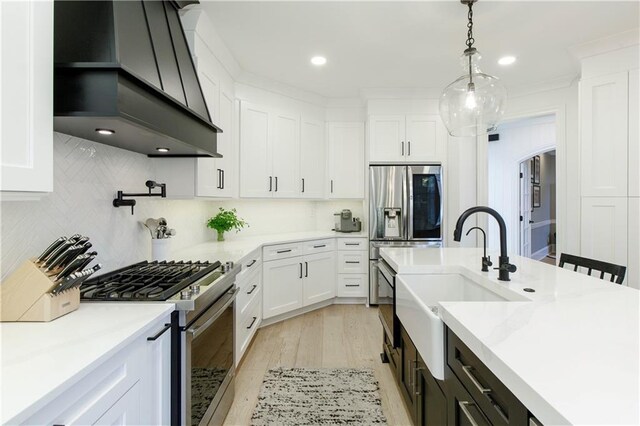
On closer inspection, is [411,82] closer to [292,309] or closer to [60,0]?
[292,309]

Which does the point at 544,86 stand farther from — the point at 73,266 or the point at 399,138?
the point at 73,266

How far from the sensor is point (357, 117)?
448 cm

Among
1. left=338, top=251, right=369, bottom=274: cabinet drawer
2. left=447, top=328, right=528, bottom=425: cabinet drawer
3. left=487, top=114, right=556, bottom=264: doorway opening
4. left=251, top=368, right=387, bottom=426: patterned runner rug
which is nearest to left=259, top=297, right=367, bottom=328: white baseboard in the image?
left=338, top=251, right=369, bottom=274: cabinet drawer

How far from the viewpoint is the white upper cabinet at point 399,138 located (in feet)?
13.7

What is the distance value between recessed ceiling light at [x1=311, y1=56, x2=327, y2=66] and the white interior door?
437 cm

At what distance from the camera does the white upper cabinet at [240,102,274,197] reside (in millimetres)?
3512

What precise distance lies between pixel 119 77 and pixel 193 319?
102 centimetres

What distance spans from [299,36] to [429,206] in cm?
246

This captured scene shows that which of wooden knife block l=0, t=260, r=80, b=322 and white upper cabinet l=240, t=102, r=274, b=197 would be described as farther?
white upper cabinet l=240, t=102, r=274, b=197

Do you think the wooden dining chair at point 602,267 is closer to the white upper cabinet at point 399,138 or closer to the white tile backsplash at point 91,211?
the white upper cabinet at point 399,138

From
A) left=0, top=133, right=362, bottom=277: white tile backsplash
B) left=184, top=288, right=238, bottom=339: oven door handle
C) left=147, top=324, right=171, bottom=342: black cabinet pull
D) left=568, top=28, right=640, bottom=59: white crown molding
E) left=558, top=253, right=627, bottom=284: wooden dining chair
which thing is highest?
left=568, top=28, right=640, bottom=59: white crown molding

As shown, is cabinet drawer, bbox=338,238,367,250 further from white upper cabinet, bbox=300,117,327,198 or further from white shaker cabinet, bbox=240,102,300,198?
white shaker cabinet, bbox=240,102,300,198

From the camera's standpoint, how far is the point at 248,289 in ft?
9.38

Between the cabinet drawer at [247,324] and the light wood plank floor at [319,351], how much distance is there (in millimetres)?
155
